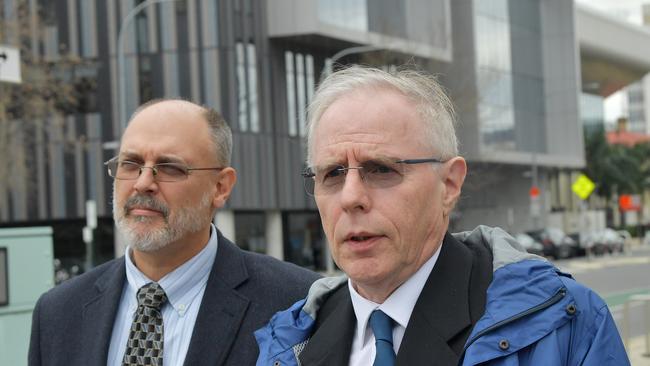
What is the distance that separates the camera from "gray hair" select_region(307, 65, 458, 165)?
2846 millimetres

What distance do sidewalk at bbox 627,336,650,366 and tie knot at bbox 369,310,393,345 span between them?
33.4ft

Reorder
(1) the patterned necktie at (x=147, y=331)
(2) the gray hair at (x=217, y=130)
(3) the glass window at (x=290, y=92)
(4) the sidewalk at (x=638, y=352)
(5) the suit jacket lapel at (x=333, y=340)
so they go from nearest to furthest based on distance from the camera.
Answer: (5) the suit jacket lapel at (x=333, y=340)
(1) the patterned necktie at (x=147, y=331)
(2) the gray hair at (x=217, y=130)
(4) the sidewalk at (x=638, y=352)
(3) the glass window at (x=290, y=92)

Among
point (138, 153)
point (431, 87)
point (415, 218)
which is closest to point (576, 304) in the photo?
point (415, 218)

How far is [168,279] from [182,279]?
63 mm

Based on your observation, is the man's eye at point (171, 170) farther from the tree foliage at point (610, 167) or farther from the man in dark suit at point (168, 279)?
the tree foliage at point (610, 167)

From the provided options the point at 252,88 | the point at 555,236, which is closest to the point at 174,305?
the point at 252,88

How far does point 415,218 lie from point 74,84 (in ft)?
131

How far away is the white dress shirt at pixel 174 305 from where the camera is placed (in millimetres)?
3975

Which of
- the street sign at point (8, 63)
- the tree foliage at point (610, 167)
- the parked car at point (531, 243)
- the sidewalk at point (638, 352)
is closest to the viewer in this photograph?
the street sign at point (8, 63)

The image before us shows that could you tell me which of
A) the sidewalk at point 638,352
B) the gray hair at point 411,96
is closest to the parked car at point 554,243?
the sidewalk at point 638,352

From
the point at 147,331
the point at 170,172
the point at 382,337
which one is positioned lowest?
the point at 147,331

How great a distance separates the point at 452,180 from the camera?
114 inches

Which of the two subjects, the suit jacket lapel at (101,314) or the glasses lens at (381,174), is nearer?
the glasses lens at (381,174)

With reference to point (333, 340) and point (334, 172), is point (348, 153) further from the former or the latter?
point (333, 340)
